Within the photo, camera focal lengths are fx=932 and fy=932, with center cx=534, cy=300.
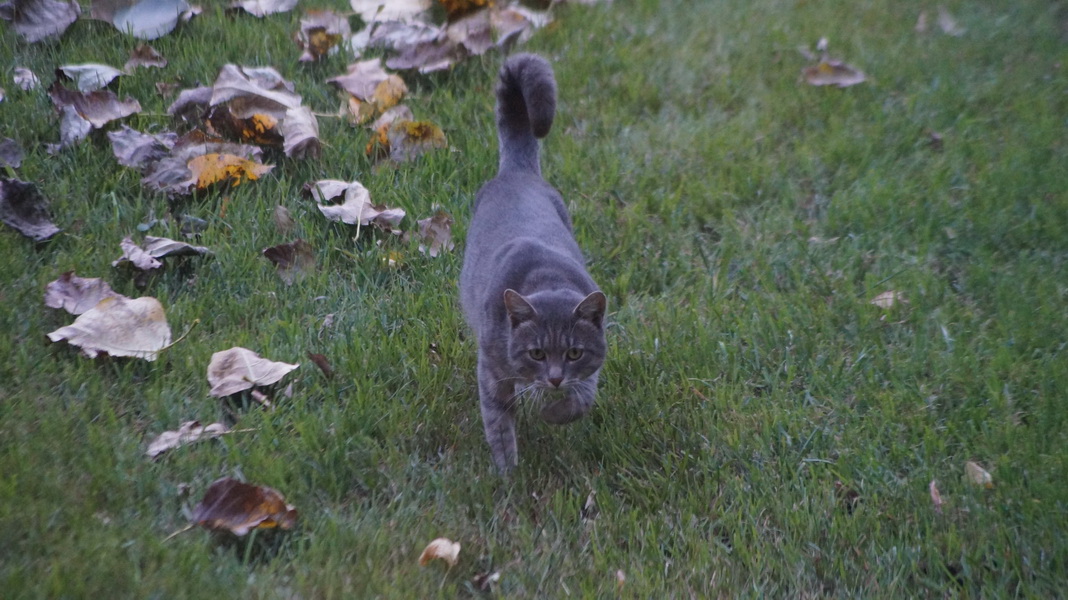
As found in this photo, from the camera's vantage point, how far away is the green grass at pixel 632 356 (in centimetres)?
248

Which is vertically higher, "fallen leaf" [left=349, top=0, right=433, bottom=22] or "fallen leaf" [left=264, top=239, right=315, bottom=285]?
"fallen leaf" [left=349, top=0, right=433, bottom=22]

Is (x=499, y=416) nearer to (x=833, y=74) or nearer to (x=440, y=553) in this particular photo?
(x=440, y=553)

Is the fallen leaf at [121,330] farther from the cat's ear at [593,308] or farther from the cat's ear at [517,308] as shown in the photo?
the cat's ear at [593,308]

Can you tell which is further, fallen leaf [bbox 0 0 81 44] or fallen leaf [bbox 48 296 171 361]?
fallen leaf [bbox 0 0 81 44]

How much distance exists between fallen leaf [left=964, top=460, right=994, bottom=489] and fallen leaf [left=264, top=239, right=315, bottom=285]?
7.73 ft

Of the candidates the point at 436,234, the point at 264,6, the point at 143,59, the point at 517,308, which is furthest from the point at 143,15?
the point at 517,308

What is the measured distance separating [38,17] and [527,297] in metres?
3.03

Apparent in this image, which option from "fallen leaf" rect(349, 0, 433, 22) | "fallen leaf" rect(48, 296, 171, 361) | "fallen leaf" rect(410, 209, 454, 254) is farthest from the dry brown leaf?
"fallen leaf" rect(349, 0, 433, 22)

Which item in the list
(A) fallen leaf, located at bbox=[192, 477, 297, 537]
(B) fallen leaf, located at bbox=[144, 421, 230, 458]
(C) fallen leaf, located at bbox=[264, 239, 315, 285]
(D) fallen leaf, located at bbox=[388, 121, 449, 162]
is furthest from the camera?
(D) fallen leaf, located at bbox=[388, 121, 449, 162]

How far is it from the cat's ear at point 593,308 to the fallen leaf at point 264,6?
9.73 feet

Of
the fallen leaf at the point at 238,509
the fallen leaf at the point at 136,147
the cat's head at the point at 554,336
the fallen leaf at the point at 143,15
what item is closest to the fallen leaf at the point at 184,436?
the fallen leaf at the point at 238,509

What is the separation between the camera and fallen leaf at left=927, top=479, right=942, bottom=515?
8.77 ft

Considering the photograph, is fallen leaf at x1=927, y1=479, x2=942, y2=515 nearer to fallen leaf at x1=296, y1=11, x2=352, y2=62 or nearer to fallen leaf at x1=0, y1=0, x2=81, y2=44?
fallen leaf at x1=296, y1=11, x2=352, y2=62

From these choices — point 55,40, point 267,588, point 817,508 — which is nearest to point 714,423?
point 817,508
